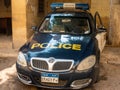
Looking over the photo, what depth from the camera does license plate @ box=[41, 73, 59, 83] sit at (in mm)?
4957

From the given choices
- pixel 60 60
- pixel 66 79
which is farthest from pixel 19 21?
pixel 66 79

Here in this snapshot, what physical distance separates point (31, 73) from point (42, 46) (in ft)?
2.57

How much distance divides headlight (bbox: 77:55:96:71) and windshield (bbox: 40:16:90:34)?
1167 mm

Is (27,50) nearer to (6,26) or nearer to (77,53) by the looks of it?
(77,53)

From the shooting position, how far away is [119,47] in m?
9.59

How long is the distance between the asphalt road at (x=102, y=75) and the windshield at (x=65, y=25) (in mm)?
1253

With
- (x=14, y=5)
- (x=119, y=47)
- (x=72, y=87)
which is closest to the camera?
(x=72, y=87)

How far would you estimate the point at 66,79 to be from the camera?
16.2 ft

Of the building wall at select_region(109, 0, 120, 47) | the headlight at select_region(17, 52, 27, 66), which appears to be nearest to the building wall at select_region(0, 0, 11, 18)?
the building wall at select_region(109, 0, 120, 47)

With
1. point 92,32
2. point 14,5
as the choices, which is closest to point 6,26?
point 14,5

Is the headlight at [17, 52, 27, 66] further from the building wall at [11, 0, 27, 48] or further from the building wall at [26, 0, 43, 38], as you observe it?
the building wall at [26, 0, 43, 38]

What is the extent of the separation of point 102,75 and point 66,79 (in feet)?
5.78

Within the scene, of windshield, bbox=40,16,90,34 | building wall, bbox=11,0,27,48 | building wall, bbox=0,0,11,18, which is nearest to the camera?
windshield, bbox=40,16,90,34

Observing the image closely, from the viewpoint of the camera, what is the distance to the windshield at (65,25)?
20.9 feet
